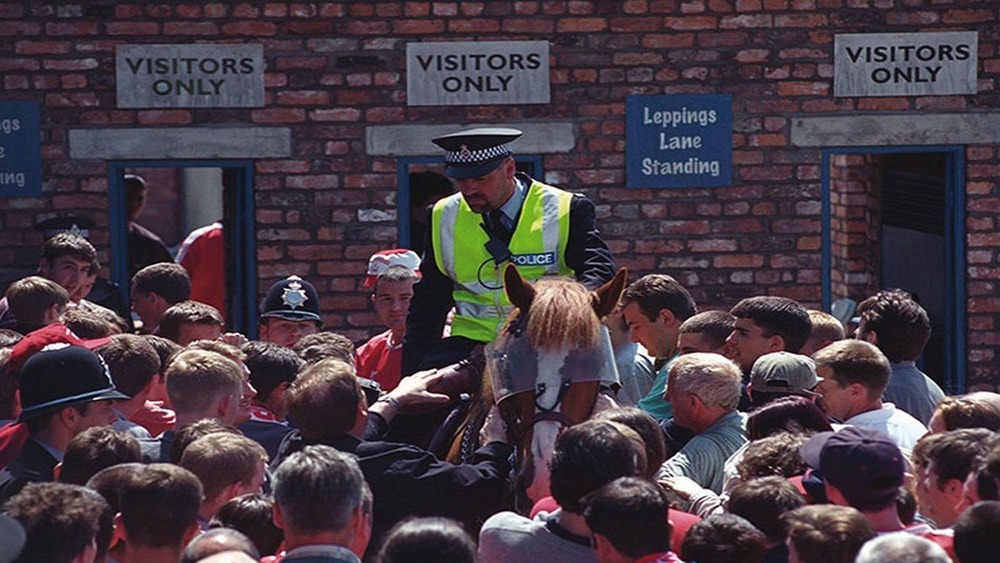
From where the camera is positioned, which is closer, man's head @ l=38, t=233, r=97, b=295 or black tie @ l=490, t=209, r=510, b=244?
black tie @ l=490, t=209, r=510, b=244

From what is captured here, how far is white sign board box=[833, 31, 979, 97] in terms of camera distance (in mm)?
11164

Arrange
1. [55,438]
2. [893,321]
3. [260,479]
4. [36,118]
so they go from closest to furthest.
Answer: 1. [260,479]
2. [55,438]
3. [893,321]
4. [36,118]

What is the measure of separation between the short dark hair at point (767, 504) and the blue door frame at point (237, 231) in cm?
665

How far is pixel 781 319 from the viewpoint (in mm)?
7434

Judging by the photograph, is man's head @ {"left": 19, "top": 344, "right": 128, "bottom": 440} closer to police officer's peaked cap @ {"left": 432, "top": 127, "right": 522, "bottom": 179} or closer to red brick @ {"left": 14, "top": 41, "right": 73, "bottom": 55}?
police officer's peaked cap @ {"left": 432, "top": 127, "right": 522, "bottom": 179}

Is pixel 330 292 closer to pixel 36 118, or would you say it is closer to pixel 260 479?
pixel 36 118

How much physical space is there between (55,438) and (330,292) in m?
5.23

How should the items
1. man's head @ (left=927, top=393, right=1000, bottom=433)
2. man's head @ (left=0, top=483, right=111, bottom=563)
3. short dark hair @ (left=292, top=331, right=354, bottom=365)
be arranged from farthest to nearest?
short dark hair @ (left=292, top=331, right=354, bottom=365) → man's head @ (left=927, top=393, right=1000, bottom=433) → man's head @ (left=0, top=483, right=111, bottom=563)

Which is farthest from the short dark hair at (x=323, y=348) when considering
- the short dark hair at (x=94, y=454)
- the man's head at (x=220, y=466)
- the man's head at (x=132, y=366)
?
the short dark hair at (x=94, y=454)

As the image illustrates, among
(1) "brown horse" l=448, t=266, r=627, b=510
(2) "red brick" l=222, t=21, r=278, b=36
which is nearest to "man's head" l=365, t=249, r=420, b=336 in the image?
(2) "red brick" l=222, t=21, r=278, b=36

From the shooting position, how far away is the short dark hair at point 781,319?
7.44 m

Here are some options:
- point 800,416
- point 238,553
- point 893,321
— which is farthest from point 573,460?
point 893,321

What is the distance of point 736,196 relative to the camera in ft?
36.8

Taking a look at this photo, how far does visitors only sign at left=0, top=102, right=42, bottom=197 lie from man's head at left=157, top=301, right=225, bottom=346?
3.00m
